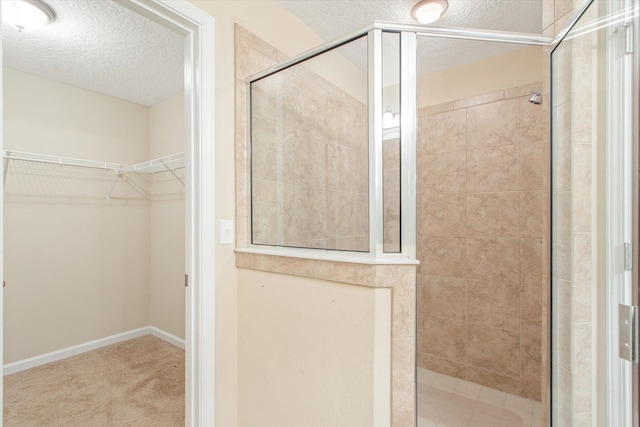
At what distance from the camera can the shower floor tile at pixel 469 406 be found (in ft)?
6.40

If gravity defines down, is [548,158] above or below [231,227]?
above

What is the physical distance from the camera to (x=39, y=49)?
2.18 m

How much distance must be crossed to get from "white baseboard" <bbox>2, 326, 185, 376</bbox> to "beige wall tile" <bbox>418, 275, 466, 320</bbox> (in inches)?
91.1

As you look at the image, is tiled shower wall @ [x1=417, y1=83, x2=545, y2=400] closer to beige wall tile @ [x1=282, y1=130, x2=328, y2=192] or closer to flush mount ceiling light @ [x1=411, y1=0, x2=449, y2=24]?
flush mount ceiling light @ [x1=411, y1=0, x2=449, y2=24]

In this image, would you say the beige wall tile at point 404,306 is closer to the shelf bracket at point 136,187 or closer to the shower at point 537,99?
the shower at point 537,99

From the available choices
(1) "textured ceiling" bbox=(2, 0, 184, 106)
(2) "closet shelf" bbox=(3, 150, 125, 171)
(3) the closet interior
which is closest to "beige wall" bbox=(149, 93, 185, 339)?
(3) the closet interior

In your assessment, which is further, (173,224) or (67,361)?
(173,224)

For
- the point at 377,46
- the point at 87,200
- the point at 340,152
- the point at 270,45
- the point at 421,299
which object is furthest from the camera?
the point at 87,200

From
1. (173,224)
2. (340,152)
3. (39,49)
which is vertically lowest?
(173,224)

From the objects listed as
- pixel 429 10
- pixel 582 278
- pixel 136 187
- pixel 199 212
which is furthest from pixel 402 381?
pixel 136 187

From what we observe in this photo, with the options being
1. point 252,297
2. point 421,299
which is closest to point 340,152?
point 252,297

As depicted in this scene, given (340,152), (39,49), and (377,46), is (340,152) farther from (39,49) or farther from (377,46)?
(39,49)

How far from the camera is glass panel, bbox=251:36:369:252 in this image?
1496mm

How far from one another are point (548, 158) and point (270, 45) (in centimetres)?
153
